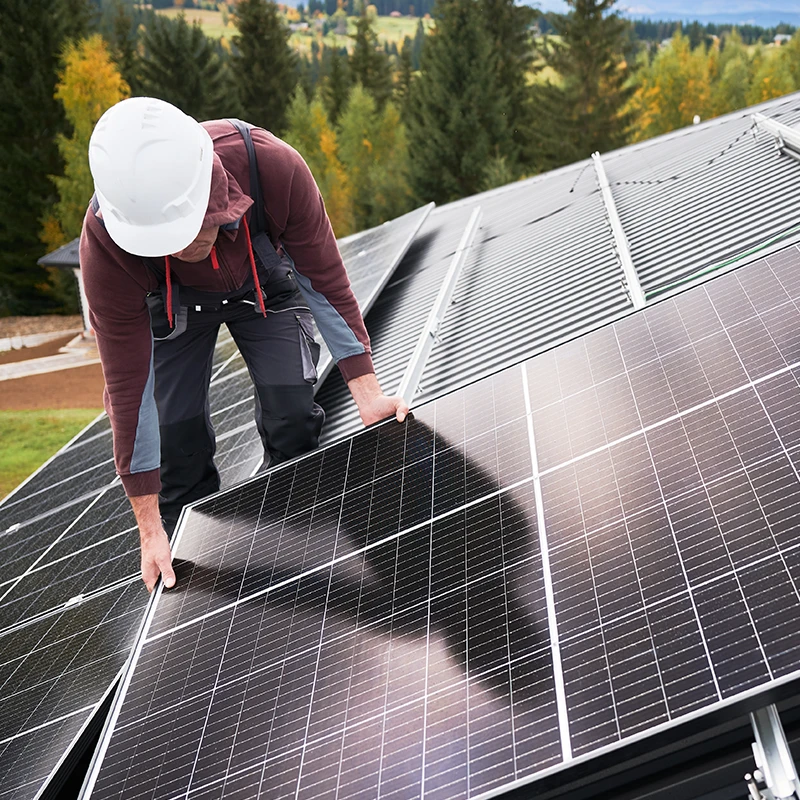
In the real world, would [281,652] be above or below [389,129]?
above

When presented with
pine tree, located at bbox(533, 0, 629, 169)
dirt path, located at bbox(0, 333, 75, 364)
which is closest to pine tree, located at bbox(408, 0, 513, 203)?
pine tree, located at bbox(533, 0, 629, 169)

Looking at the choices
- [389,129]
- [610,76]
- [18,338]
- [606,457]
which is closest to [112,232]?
[606,457]

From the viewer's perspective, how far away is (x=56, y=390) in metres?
34.8

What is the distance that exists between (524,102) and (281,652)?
2269 inches

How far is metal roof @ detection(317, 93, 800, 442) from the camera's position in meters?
8.09

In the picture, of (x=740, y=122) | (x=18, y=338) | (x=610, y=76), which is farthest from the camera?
(x=610, y=76)

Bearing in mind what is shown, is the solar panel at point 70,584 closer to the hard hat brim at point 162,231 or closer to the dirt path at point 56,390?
the hard hat brim at point 162,231

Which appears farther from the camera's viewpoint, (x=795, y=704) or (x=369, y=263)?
(x=369, y=263)

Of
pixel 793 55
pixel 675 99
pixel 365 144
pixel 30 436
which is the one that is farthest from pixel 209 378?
pixel 793 55

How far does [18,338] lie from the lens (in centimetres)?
4472

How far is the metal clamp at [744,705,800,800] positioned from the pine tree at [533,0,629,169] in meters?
55.1

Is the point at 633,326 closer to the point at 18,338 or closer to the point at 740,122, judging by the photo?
the point at 740,122

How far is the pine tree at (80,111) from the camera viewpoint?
46.9 metres

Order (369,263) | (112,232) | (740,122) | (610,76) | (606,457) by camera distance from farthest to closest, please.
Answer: (610,76) < (740,122) < (369,263) < (112,232) < (606,457)
